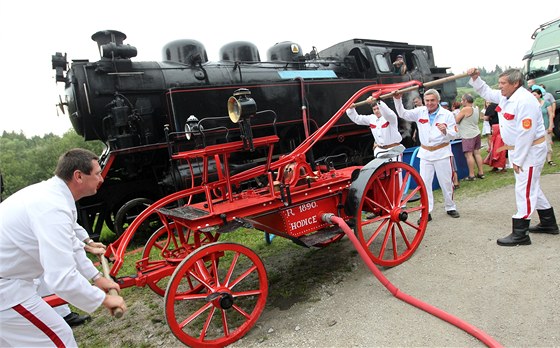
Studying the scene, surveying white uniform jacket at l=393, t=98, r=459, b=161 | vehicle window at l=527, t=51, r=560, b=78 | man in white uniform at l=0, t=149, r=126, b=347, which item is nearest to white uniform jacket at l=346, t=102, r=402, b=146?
white uniform jacket at l=393, t=98, r=459, b=161

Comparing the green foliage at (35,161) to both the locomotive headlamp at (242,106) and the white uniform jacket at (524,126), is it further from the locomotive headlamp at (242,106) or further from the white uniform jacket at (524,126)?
the white uniform jacket at (524,126)

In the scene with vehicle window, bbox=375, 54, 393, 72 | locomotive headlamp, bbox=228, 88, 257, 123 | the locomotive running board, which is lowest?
the locomotive running board

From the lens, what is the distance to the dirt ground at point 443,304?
251cm

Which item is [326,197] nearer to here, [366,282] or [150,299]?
[366,282]

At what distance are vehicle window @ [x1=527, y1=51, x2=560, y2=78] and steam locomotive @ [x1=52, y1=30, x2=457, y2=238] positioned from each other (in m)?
7.00

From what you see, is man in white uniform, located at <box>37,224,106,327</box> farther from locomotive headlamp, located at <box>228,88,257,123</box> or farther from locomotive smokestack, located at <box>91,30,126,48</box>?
locomotive smokestack, located at <box>91,30,126,48</box>

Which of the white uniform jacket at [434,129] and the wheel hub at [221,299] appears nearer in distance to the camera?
the wheel hub at [221,299]

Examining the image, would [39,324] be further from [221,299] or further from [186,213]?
[186,213]

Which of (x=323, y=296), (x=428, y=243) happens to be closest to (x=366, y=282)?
(x=323, y=296)

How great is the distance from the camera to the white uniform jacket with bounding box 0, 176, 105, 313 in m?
1.78

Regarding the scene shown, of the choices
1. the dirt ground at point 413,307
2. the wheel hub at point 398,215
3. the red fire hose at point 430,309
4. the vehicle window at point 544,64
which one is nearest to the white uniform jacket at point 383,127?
the dirt ground at point 413,307

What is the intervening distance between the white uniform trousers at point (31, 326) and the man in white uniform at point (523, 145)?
390 centimetres

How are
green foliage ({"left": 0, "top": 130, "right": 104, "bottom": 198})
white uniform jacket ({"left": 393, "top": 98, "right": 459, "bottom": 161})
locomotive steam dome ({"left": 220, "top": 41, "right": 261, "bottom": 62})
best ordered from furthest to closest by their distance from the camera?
green foliage ({"left": 0, "top": 130, "right": 104, "bottom": 198}) → locomotive steam dome ({"left": 220, "top": 41, "right": 261, "bottom": 62}) → white uniform jacket ({"left": 393, "top": 98, "right": 459, "bottom": 161})

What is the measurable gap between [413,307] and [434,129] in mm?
2799
